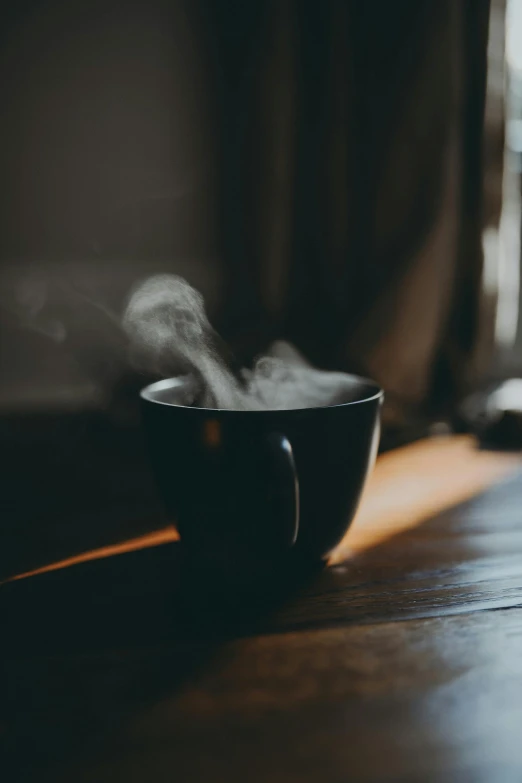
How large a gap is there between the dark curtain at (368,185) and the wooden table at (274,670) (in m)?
0.58

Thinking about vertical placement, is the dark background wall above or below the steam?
above


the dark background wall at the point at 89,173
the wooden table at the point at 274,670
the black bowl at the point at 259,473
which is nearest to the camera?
the wooden table at the point at 274,670

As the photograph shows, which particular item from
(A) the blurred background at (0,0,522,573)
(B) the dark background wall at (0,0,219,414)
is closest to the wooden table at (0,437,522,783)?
(A) the blurred background at (0,0,522,573)

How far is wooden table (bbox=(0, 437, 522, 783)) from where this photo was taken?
25 centimetres

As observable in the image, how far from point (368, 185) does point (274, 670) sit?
91 cm

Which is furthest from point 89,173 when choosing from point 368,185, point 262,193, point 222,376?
point 222,376

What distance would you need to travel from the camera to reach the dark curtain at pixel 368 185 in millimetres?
1021

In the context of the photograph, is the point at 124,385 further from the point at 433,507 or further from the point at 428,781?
the point at 428,781

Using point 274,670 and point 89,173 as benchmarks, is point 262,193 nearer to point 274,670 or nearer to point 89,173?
point 89,173

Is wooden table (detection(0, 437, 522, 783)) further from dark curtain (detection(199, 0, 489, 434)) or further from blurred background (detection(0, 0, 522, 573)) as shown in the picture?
dark curtain (detection(199, 0, 489, 434))

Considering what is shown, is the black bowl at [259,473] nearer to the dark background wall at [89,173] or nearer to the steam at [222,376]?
the steam at [222,376]

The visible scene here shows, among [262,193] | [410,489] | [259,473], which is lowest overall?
[410,489]

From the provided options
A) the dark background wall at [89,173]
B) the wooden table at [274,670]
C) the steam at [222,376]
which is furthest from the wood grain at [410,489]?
the dark background wall at [89,173]

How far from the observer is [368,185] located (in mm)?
1072
